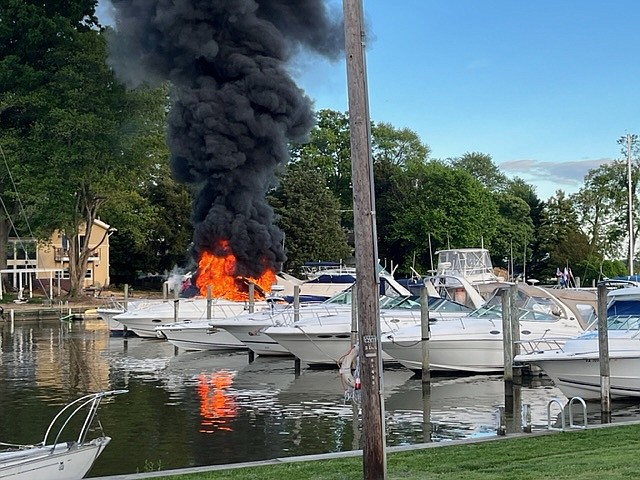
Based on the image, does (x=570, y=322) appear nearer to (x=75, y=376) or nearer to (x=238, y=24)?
(x=75, y=376)

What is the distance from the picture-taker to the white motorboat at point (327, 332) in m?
27.6

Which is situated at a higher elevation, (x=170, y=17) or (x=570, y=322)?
(x=170, y=17)

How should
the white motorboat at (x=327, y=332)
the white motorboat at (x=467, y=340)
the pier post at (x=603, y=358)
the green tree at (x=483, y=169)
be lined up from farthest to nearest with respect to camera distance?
the green tree at (x=483, y=169), the white motorboat at (x=327, y=332), the white motorboat at (x=467, y=340), the pier post at (x=603, y=358)

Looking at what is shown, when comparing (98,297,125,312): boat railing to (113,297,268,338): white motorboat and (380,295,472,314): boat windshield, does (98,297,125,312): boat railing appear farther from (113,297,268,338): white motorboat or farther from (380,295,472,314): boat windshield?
(380,295,472,314): boat windshield

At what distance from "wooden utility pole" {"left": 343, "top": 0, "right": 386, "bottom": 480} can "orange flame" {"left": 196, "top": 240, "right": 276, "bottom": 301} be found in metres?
36.4

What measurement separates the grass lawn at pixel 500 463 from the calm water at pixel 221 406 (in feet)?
10.4

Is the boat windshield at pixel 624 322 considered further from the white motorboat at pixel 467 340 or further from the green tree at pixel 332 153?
the green tree at pixel 332 153

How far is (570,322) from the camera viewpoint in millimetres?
26797

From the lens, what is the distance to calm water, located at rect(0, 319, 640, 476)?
53.4 ft

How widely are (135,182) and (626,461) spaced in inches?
2354

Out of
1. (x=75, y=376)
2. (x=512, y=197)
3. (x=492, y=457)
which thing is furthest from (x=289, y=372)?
(x=512, y=197)

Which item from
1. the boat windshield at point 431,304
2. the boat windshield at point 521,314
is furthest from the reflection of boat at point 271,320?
the boat windshield at point 521,314

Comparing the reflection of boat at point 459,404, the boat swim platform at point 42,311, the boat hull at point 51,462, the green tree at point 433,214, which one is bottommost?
the reflection of boat at point 459,404

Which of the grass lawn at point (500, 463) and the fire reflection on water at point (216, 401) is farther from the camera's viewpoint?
the fire reflection on water at point (216, 401)
